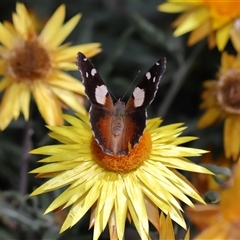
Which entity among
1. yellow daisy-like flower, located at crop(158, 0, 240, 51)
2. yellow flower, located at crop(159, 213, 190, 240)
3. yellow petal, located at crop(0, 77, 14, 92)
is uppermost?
yellow petal, located at crop(0, 77, 14, 92)

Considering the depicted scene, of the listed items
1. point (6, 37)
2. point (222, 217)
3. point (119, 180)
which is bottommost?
point (222, 217)

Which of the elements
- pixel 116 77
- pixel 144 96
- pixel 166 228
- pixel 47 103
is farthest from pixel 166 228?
pixel 116 77

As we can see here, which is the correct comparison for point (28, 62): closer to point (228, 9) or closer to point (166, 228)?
point (228, 9)

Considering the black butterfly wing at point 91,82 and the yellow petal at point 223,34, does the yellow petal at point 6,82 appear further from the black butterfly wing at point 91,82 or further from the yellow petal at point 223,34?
the yellow petal at point 223,34

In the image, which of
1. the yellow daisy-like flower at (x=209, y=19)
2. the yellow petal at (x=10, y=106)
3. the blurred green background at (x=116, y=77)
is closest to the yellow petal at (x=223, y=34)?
the yellow daisy-like flower at (x=209, y=19)

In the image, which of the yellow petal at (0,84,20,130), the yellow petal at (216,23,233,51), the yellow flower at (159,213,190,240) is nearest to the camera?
the yellow flower at (159,213,190,240)

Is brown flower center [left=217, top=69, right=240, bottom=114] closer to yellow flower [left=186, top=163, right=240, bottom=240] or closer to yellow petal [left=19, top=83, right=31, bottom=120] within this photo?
yellow flower [left=186, top=163, right=240, bottom=240]

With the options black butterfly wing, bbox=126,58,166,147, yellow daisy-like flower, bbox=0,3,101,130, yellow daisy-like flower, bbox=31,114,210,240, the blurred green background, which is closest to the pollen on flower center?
yellow daisy-like flower, bbox=0,3,101,130

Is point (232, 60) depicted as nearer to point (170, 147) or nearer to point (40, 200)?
point (170, 147)

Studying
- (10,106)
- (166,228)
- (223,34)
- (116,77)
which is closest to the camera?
(166,228)
